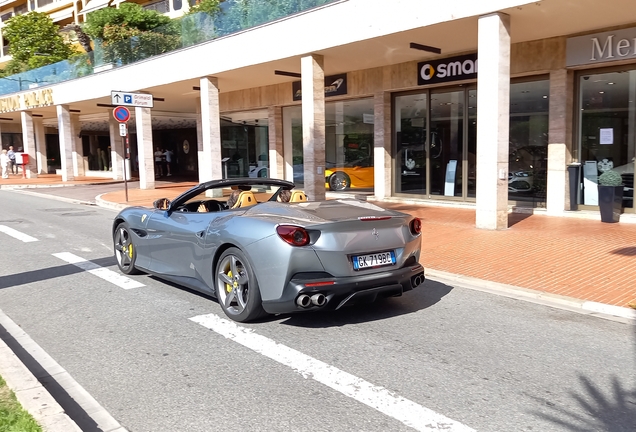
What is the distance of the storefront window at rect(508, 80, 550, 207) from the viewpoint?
13414mm

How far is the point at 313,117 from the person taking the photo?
1462 cm

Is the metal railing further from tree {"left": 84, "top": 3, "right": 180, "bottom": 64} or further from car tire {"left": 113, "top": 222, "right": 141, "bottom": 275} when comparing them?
car tire {"left": 113, "top": 222, "right": 141, "bottom": 275}

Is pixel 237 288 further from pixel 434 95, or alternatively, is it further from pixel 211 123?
pixel 211 123

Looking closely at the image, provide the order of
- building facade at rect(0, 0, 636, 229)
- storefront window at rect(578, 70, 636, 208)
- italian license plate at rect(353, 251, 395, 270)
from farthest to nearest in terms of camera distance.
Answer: storefront window at rect(578, 70, 636, 208), building facade at rect(0, 0, 636, 229), italian license plate at rect(353, 251, 395, 270)

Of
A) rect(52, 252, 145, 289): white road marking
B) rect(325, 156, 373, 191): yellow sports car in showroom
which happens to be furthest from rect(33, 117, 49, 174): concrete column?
rect(52, 252, 145, 289): white road marking

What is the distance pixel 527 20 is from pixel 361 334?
8915mm

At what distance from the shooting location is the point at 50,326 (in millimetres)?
5438

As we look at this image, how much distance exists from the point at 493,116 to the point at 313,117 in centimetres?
542

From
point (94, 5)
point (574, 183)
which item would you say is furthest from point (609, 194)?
Result: point (94, 5)

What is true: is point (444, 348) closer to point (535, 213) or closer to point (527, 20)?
point (527, 20)

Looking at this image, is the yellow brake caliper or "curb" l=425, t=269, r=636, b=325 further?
"curb" l=425, t=269, r=636, b=325

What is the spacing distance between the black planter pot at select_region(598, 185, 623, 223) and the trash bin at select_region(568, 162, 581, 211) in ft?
3.15

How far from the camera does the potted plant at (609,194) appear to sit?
37.5ft

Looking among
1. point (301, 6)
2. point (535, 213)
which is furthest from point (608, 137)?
point (301, 6)
